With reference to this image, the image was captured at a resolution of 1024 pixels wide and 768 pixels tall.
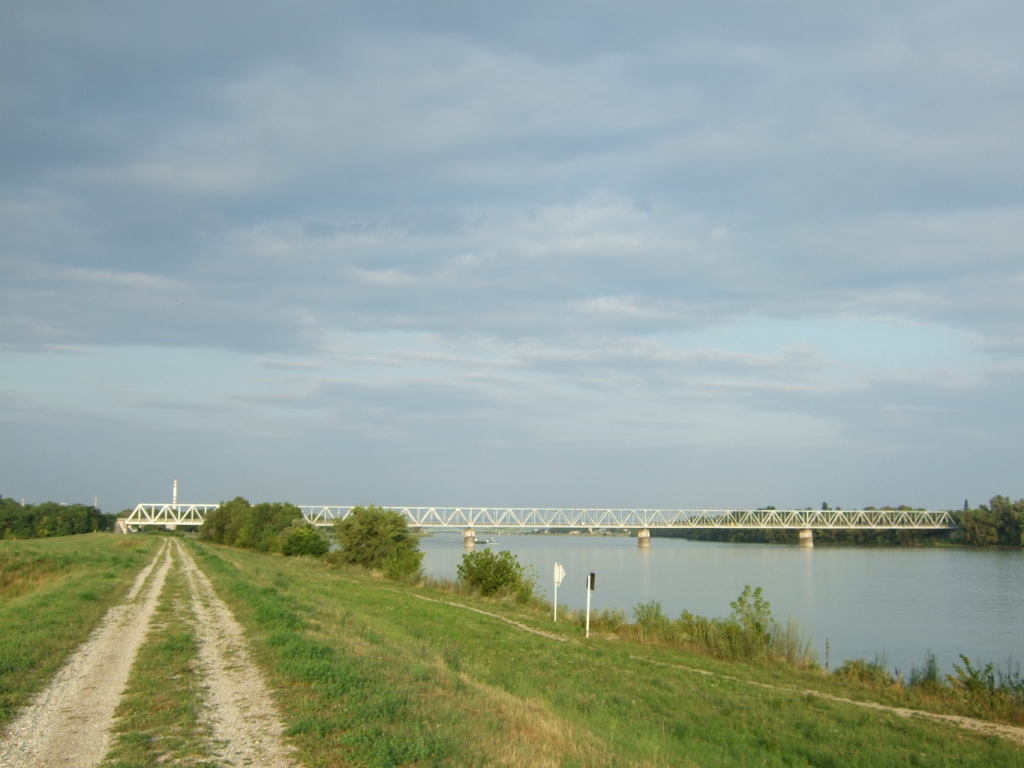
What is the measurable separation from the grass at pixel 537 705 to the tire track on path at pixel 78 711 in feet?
6.39

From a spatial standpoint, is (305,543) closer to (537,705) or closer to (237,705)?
(537,705)

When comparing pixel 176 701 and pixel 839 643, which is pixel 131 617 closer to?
pixel 176 701

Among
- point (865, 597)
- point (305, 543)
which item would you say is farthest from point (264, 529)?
point (865, 597)

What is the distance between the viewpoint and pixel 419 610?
2761 centimetres

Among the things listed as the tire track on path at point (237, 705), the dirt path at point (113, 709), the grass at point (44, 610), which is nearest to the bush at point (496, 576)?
the grass at point (44, 610)

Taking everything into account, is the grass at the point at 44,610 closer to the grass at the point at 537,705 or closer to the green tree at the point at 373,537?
the grass at the point at 537,705

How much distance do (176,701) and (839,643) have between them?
89.9 feet

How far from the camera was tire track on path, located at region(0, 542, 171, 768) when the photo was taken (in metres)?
7.79

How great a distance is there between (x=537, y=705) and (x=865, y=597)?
43180 millimetres

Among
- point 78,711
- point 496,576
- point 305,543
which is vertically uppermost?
point 78,711

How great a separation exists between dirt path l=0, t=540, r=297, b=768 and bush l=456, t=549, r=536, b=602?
2210 cm

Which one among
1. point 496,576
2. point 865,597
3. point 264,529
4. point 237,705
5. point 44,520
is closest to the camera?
point 237,705

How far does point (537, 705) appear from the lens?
40.6 ft

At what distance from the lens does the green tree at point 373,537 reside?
180ft
